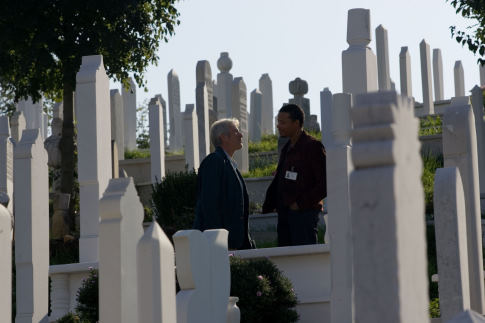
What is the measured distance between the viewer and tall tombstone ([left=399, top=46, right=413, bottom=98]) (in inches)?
979

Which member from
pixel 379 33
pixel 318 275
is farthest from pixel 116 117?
pixel 318 275

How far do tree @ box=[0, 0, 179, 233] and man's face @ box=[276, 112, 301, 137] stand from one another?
7.03 metres

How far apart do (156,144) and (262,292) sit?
7.66m

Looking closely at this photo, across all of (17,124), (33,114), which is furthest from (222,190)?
(33,114)

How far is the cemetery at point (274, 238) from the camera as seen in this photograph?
288 centimetres

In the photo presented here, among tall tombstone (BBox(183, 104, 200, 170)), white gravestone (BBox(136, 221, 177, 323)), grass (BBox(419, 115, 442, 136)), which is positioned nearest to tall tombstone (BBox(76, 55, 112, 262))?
white gravestone (BBox(136, 221, 177, 323))

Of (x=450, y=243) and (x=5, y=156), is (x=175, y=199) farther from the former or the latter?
(x=450, y=243)

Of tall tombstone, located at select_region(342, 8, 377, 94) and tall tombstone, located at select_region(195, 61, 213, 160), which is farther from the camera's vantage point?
tall tombstone, located at select_region(195, 61, 213, 160)

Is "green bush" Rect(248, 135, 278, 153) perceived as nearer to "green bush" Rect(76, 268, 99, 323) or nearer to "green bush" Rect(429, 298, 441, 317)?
"green bush" Rect(429, 298, 441, 317)

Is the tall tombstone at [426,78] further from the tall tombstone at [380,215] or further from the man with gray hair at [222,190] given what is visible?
the tall tombstone at [380,215]

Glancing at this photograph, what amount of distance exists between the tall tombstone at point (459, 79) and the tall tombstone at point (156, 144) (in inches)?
598

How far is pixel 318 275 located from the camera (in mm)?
7973

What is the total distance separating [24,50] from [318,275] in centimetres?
794

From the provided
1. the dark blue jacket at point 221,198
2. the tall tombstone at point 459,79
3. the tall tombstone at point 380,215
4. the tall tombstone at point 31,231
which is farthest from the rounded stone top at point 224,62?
the tall tombstone at point 380,215
